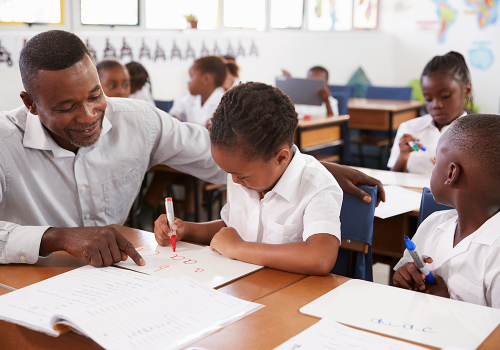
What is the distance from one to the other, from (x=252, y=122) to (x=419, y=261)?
1.61ft

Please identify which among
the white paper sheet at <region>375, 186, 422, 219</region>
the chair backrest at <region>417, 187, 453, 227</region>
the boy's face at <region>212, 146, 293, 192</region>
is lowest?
the white paper sheet at <region>375, 186, 422, 219</region>

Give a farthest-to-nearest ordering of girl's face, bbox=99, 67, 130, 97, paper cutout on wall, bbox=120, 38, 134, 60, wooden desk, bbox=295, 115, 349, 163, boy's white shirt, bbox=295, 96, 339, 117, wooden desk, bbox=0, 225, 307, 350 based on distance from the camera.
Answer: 1. boy's white shirt, bbox=295, 96, 339, 117
2. paper cutout on wall, bbox=120, 38, 134, 60
3. wooden desk, bbox=295, 115, 349, 163
4. girl's face, bbox=99, 67, 130, 97
5. wooden desk, bbox=0, 225, 307, 350

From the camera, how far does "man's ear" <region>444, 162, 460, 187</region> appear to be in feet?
3.77

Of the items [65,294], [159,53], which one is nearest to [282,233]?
[65,294]

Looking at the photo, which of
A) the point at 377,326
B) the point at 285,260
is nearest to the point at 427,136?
the point at 285,260

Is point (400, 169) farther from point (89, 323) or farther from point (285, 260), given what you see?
point (89, 323)

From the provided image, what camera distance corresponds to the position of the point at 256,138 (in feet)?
3.84

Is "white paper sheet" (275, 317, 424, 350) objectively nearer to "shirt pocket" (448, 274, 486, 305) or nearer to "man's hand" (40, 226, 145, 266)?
"shirt pocket" (448, 274, 486, 305)

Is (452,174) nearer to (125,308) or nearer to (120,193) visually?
(125,308)

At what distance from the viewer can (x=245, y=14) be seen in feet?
18.1

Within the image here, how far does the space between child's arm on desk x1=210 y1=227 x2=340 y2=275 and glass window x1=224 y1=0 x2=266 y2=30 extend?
14.6 feet

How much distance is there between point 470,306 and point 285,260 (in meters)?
0.38

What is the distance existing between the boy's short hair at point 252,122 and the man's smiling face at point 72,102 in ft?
A: 1.25

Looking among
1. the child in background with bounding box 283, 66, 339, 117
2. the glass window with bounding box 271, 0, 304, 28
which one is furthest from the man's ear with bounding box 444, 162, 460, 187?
the glass window with bounding box 271, 0, 304, 28
